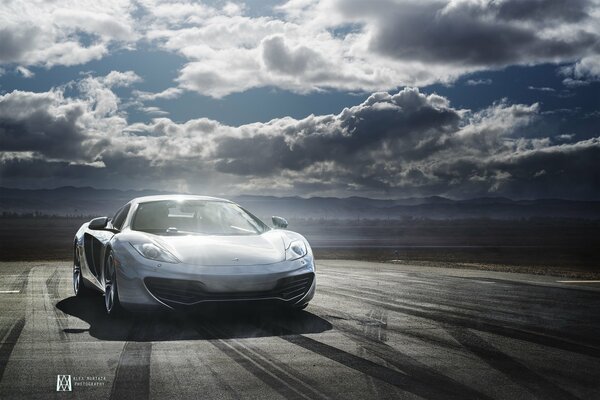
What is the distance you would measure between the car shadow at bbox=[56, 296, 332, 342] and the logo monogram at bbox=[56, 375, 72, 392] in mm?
1382

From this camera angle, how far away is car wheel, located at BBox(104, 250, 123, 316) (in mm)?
6758

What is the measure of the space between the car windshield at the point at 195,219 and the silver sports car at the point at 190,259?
1cm

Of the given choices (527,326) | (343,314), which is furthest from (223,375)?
(527,326)

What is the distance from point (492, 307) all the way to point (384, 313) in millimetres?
1743

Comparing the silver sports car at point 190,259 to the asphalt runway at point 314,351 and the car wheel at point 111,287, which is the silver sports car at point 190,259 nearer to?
the car wheel at point 111,287

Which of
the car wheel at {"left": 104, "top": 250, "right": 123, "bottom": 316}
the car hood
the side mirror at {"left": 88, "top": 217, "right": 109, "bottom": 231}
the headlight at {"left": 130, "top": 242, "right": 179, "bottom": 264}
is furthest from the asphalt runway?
the side mirror at {"left": 88, "top": 217, "right": 109, "bottom": 231}

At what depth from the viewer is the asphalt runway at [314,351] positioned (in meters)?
4.05

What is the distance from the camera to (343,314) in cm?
740

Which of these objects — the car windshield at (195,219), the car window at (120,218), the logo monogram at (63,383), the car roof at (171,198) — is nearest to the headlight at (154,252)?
the car windshield at (195,219)

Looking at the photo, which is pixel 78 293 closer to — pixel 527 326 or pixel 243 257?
pixel 243 257

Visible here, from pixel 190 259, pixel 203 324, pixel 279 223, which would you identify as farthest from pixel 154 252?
pixel 279 223

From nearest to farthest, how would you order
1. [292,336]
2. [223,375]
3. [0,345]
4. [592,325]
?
[223,375] < [0,345] < [292,336] < [592,325]

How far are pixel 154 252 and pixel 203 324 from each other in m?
0.92

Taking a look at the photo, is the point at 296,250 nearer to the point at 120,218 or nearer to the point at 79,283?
the point at 120,218
